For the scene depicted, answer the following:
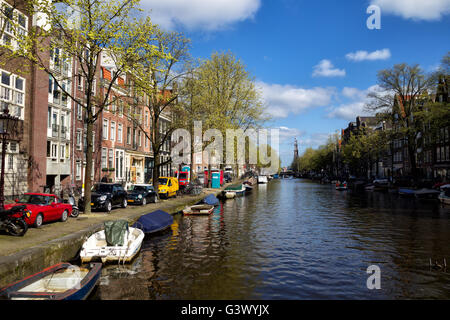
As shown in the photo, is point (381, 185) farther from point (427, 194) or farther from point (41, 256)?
point (41, 256)

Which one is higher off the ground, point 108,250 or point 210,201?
point 210,201

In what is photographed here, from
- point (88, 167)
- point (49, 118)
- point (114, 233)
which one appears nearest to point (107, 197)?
point (88, 167)

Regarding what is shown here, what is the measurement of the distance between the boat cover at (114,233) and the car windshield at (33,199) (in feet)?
17.8

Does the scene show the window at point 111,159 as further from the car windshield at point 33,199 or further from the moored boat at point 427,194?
the moored boat at point 427,194

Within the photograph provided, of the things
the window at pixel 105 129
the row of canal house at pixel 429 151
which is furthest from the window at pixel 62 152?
the row of canal house at pixel 429 151

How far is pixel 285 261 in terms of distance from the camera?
14625 millimetres

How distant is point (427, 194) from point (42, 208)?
136ft

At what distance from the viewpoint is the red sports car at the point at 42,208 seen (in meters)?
16.4

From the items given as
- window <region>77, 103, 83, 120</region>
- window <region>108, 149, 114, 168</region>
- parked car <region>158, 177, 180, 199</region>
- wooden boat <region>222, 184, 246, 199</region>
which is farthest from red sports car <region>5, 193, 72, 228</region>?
wooden boat <region>222, 184, 246, 199</region>

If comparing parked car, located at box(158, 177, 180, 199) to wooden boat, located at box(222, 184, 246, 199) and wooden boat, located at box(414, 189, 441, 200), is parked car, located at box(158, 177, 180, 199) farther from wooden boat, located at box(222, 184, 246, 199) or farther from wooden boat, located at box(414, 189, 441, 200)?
wooden boat, located at box(414, 189, 441, 200)

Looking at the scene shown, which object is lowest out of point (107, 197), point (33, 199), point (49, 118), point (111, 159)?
point (107, 197)

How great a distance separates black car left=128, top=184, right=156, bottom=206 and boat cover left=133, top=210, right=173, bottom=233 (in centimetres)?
722

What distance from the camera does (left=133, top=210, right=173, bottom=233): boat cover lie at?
18827mm
